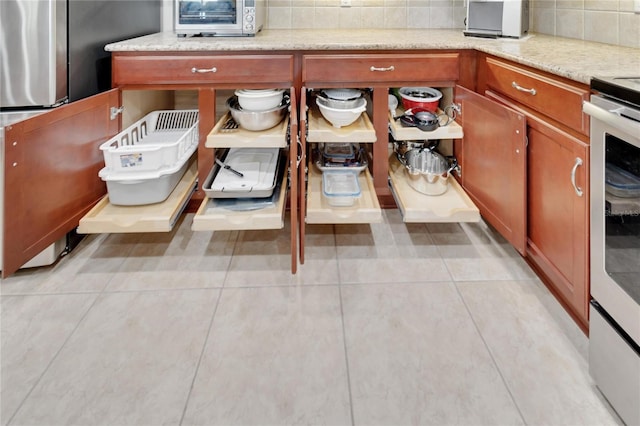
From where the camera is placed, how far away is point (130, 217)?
1.87m

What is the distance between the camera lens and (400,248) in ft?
6.68

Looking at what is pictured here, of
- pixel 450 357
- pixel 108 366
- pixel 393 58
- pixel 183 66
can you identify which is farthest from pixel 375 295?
pixel 183 66

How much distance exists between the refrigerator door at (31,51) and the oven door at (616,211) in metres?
1.84

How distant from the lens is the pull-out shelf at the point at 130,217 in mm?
1808

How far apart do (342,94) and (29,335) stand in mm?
1564

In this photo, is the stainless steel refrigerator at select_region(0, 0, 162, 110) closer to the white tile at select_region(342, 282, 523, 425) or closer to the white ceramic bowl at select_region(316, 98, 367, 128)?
the white ceramic bowl at select_region(316, 98, 367, 128)

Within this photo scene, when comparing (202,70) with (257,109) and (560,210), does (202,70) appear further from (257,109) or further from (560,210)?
(560,210)

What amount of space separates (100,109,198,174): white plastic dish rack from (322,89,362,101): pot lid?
0.69 metres

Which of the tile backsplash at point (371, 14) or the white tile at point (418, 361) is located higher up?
the tile backsplash at point (371, 14)

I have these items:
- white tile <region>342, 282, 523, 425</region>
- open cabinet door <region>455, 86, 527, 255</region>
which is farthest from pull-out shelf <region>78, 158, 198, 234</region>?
open cabinet door <region>455, 86, 527, 255</region>

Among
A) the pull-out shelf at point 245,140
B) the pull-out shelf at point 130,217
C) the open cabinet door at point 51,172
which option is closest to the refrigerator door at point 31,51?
the open cabinet door at point 51,172

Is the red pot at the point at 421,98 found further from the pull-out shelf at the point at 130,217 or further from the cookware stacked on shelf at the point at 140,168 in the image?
the pull-out shelf at the point at 130,217

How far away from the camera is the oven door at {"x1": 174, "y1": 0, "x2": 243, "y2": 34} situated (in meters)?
2.10

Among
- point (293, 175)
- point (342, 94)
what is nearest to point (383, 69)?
point (342, 94)
